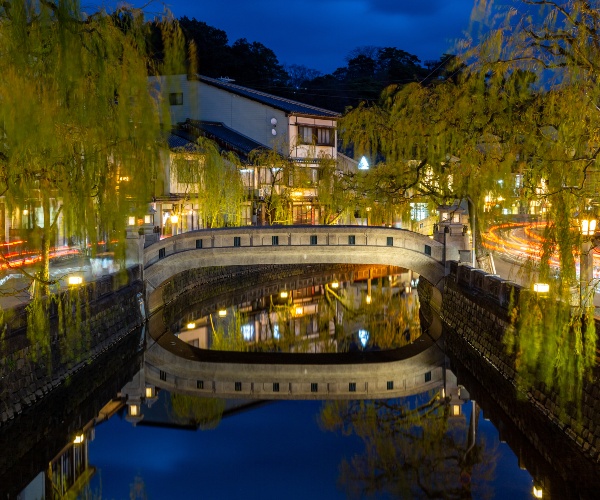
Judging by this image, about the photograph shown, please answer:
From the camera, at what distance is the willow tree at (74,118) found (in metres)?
10.7

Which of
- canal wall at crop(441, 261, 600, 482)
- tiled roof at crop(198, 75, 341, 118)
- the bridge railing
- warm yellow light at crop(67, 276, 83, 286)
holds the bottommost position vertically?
canal wall at crop(441, 261, 600, 482)

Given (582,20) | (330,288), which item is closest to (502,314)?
(582,20)

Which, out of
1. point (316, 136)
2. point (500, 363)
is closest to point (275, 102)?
point (316, 136)

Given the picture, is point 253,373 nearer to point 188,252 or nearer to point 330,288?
point 188,252

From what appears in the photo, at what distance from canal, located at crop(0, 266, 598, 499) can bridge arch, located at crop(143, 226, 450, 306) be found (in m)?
2.50

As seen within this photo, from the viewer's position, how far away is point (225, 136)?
146ft

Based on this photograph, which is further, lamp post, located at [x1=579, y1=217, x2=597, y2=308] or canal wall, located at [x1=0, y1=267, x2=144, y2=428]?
canal wall, located at [x1=0, y1=267, x2=144, y2=428]

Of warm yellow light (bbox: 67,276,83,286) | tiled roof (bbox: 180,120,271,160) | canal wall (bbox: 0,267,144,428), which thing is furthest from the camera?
tiled roof (bbox: 180,120,271,160)

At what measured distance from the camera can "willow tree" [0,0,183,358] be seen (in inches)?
421

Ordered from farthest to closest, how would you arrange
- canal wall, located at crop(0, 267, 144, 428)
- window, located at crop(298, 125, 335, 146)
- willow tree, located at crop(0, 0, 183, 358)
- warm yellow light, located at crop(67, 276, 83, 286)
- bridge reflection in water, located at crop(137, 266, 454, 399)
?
window, located at crop(298, 125, 335, 146), bridge reflection in water, located at crop(137, 266, 454, 399), warm yellow light, located at crop(67, 276, 83, 286), canal wall, located at crop(0, 267, 144, 428), willow tree, located at crop(0, 0, 183, 358)

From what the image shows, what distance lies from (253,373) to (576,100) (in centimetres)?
1236

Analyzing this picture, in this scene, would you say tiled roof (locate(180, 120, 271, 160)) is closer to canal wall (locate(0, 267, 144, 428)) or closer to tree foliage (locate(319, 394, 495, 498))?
canal wall (locate(0, 267, 144, 428))

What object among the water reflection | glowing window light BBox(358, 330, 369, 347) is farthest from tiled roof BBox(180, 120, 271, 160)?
glowing window light BBox(358, 330, 369, 347)

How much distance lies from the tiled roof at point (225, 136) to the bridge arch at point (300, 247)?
14.3 meters
